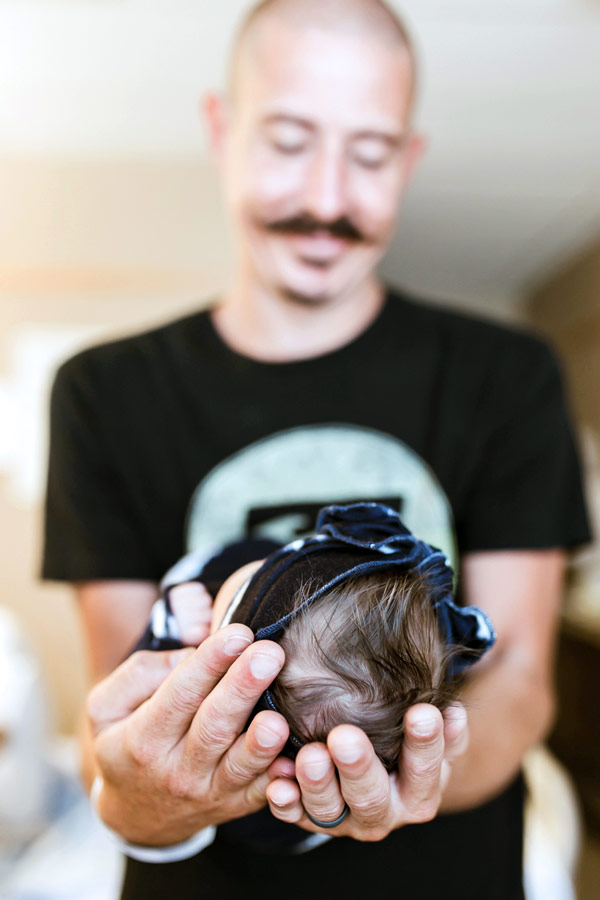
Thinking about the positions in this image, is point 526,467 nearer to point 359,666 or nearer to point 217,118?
point 359,666

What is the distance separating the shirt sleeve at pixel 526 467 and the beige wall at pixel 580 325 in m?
2.63

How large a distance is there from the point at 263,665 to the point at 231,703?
4cm

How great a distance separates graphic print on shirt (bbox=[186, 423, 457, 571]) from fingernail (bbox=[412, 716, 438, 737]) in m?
0.49

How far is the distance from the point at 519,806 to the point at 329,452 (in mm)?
502

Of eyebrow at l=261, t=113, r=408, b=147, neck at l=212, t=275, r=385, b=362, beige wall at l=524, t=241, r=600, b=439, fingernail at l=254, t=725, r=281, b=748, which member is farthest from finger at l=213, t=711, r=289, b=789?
beige wall at l=524, t=241, r=600, b=439

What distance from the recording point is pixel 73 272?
2.96m

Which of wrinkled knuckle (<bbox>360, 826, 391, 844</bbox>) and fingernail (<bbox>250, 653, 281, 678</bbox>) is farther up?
fingernail (<bbox>250, 653, 281, 678</bbox>)

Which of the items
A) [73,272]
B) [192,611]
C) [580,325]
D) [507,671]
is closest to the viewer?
[192,611]

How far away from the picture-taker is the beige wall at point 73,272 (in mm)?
2895

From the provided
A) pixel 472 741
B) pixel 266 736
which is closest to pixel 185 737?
pixel 266 736

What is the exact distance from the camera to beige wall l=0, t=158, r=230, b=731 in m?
2.89

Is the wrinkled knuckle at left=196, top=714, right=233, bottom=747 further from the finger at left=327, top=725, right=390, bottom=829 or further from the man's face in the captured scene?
the man's face

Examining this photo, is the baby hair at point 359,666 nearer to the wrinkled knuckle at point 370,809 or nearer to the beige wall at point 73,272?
the wrinkled knuckle at point 370,809

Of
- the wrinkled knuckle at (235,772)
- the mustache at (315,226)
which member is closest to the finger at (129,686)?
the wrinkled knuckle at (235,772)
